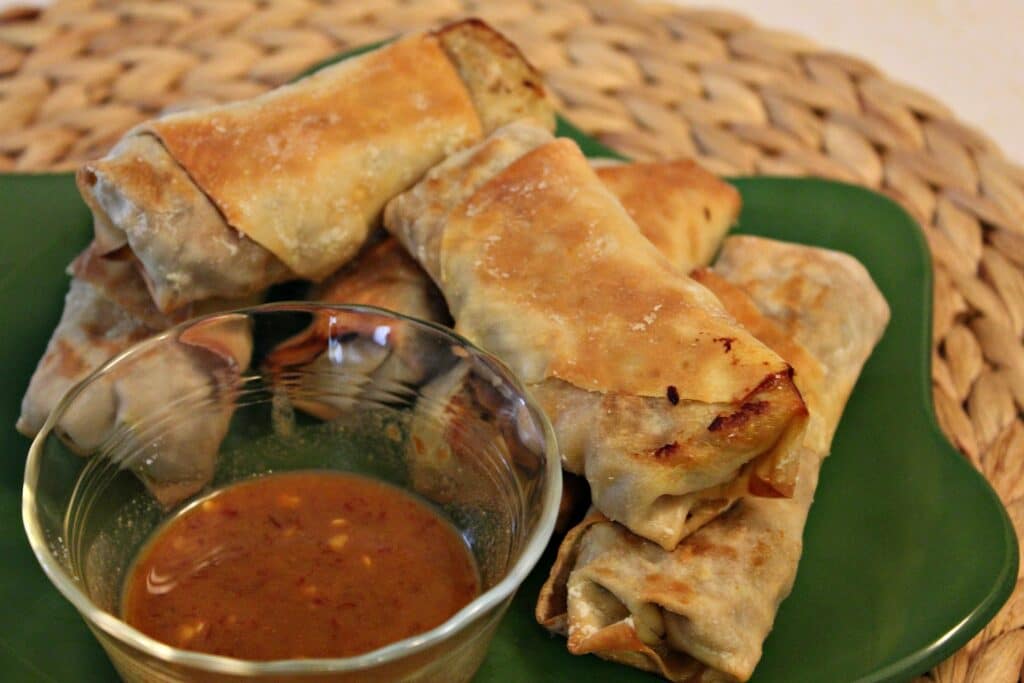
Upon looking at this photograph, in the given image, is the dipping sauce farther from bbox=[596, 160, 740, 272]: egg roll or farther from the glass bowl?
bbox=[596, 160, 740, 272]: egg roll

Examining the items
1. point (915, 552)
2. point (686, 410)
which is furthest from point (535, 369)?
point (915, 552)

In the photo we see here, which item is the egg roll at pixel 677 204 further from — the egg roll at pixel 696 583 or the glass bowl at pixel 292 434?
the glass bowl at pixel 292 434

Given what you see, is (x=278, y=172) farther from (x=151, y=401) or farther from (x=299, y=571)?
(x=299, y=571)

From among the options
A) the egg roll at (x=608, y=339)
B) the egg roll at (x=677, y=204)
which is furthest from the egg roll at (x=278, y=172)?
the egg roll at (x=677, y=204)

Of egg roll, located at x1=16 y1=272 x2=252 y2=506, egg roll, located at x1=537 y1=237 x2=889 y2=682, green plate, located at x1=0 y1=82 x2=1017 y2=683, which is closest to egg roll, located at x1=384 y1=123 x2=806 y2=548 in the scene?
egg roll, located at x1=537 y1=237 x2=889 y2=682

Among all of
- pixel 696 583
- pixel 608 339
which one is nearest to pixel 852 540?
pixel 696 583

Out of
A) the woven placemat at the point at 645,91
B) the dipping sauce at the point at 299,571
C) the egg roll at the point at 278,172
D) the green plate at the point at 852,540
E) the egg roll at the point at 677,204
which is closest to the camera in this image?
the dipping sauce at the point at 299,571

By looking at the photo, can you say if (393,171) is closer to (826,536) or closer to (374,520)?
(374,520)
